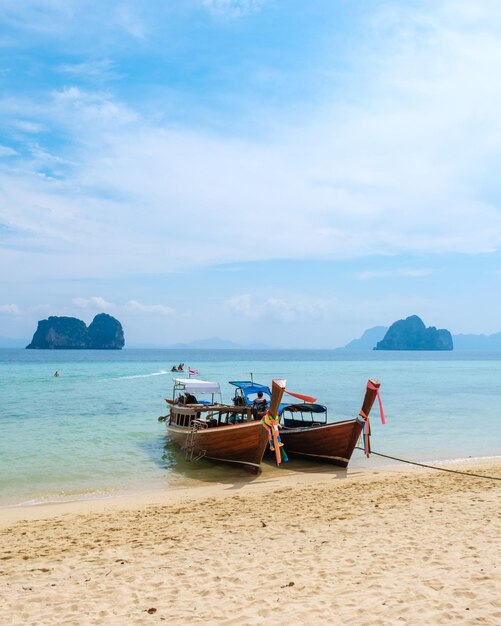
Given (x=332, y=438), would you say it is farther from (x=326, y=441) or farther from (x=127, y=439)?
(x=127, y=439)

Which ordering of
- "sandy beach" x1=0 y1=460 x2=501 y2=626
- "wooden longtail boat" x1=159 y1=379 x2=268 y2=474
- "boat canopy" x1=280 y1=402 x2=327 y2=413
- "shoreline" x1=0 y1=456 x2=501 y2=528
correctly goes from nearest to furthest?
"sandy beach" x1=0 y1=460 x2=501 y2=626 < "shoreline" x1=0 y1=456 x2=501 y2=528 < "wooden longtail boat" x1=159 y1=379 x2=268 y2=474 < "boat canopy" x1=280 y1=402 x2=327 y2=413

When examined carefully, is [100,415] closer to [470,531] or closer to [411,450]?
[411,450]

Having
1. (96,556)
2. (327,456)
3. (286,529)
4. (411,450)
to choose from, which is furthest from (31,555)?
(411,450)

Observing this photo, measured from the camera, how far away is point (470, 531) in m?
10.0

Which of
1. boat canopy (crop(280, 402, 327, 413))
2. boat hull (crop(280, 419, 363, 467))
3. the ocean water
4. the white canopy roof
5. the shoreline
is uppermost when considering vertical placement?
the white canopy roof

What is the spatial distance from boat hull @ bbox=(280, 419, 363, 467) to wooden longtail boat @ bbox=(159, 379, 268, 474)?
Result: 1997 millimetres

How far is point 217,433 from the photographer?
61.5ft

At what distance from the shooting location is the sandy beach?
6836 millimetres

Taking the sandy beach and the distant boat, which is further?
the distant boat

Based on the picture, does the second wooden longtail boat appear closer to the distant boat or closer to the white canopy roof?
the distant boat

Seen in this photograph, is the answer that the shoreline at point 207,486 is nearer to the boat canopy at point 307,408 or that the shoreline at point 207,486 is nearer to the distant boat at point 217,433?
the distant boat at point 217,433

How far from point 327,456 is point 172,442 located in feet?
26.5

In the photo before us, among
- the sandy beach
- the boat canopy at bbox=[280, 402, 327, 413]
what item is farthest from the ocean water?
the sandy beach

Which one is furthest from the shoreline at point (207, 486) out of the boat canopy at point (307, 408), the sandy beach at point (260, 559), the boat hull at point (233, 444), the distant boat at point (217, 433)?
the boat canopy at point (307, 408)
